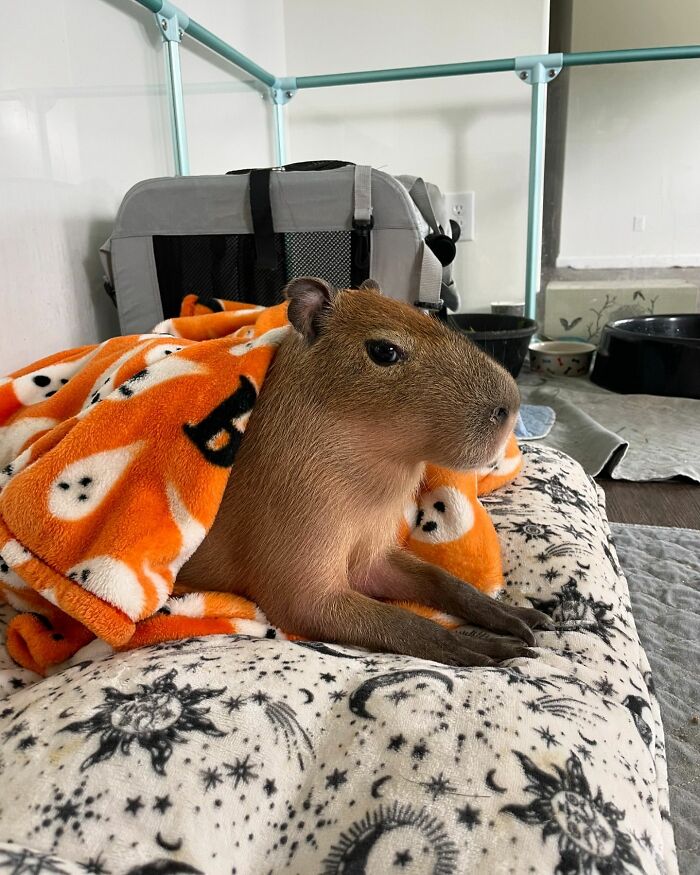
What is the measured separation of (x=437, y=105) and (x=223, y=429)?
255 centimetres

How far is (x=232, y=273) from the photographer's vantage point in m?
1.64

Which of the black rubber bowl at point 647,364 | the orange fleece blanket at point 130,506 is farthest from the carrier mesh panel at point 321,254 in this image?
the black rubber bowl at point 647,364

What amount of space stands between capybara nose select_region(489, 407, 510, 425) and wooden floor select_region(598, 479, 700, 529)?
96cm

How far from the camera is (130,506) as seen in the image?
772 millimetres

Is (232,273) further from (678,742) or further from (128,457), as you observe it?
(678,742)

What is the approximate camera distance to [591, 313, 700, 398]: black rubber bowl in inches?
94.0

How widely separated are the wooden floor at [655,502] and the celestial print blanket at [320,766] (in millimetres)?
861

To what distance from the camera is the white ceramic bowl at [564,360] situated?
2795mm

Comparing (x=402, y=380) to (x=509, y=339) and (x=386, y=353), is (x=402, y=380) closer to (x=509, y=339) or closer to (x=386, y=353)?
(x=386, y=353)

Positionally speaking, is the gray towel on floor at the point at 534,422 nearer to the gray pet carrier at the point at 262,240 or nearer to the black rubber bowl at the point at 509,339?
the black rubber bowl at the point at 509,339

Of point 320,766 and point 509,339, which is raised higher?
point 509,339

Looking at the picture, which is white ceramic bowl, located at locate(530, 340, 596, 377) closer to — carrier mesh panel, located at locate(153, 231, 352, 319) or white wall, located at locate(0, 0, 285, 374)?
carrier mesh panel, located at locate(153, 231, 352, 319)

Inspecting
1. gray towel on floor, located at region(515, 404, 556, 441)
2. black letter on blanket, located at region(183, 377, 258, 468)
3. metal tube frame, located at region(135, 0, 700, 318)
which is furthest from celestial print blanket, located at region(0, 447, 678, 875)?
metal tube frame, located at region(135, 0, 700, 318)

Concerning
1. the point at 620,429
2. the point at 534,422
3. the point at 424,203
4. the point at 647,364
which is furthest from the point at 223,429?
the point at 647,364
